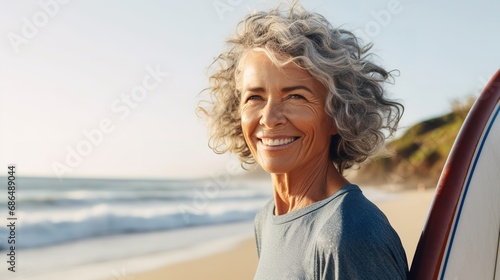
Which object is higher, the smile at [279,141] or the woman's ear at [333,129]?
the woman's ear at [333,129]

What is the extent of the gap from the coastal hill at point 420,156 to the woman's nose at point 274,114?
18.8 meters

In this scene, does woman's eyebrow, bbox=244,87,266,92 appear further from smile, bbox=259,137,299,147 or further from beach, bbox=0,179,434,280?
beach, bbox=0,179,434,280

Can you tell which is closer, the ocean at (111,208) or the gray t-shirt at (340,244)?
the gray t-shirt at (340,244)

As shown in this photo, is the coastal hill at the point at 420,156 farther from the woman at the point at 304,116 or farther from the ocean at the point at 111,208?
the woman at the point at 304,116

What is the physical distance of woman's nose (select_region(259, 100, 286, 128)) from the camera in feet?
5.42

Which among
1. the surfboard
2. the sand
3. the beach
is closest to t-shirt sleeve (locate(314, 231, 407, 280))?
the surfboard

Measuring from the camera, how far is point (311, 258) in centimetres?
142

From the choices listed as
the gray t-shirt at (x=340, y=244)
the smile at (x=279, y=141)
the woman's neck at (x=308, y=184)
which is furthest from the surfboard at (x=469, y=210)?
the smile at (x=279, y=141)

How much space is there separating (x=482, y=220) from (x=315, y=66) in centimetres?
59

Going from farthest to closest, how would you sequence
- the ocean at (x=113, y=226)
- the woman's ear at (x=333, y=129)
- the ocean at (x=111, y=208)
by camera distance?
the ocean at (x=111, y=208), the ocean at (x=113, y=226), the woman's ear at (x=333, y=129)

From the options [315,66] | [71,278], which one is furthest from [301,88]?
[71,278]

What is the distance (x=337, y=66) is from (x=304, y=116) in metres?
0.16

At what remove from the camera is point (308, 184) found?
1.71m

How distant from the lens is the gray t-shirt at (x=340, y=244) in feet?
4.33
